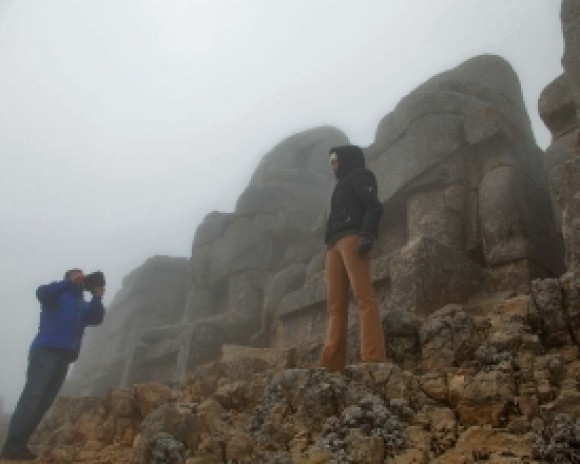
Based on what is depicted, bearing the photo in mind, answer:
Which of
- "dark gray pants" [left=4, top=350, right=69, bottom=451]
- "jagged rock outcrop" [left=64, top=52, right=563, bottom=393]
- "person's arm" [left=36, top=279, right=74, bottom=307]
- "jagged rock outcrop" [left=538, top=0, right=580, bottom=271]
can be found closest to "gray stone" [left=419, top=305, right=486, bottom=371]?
"jagged rock outcrop" [left=64, top=52, right=563, bottom=393]

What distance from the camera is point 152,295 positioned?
24.2 m

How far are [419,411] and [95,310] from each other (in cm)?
567

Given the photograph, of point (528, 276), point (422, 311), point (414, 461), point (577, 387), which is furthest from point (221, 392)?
point (528, 276)

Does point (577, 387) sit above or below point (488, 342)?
below

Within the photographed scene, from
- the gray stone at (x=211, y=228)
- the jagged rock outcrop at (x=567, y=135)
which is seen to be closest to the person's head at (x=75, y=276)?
the jagged rock outcrop at (x=567, y=135)

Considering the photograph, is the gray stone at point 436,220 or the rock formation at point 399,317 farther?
the gray stone at point 436,220

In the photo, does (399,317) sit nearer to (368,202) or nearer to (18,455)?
(368,202)

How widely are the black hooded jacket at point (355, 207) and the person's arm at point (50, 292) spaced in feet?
12.9

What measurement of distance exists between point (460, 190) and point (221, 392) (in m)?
8.27

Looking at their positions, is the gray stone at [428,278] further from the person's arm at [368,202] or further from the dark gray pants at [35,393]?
the dark gray pants at [35,393]

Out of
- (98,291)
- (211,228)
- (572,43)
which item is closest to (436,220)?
(572,43)

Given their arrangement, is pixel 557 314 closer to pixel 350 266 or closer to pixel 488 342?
pixel 488 342

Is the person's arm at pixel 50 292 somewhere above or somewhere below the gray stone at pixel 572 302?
above

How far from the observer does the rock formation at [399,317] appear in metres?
4.72
